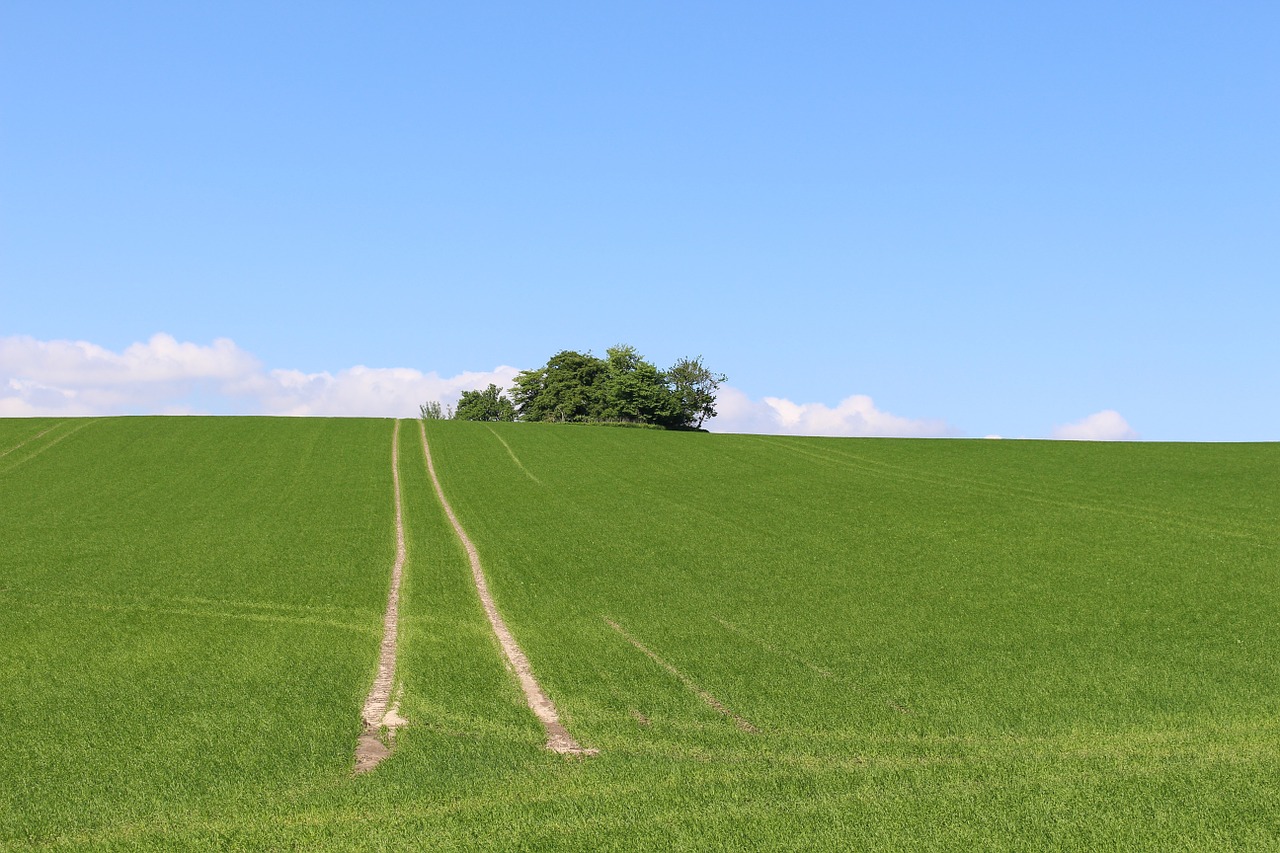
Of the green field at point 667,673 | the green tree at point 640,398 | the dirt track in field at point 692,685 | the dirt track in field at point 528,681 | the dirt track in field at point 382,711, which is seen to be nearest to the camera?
the green field at point 667,673

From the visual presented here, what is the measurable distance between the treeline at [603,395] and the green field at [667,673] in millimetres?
71524

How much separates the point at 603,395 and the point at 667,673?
9950 cm

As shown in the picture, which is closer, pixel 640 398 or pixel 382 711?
pixel 382 711

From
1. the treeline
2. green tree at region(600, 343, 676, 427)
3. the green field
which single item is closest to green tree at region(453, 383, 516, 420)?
the treeline

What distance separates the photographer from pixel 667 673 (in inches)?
498

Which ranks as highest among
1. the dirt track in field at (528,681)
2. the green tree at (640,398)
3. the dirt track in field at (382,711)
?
the green tree at (640,398)

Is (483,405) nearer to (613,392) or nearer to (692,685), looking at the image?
(613,392)

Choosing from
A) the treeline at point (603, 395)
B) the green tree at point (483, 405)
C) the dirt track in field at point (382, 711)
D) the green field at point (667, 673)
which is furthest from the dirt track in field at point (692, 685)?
the green tree at point (483, 405)

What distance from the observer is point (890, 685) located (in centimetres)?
1215

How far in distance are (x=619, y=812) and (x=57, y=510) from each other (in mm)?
30991

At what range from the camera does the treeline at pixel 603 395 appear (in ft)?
344

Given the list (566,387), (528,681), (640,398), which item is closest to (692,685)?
(528,681)

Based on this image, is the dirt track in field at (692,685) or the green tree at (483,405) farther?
the green tree at (483,405)

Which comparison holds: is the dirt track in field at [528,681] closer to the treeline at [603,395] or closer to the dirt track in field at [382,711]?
the dirt track in field at [382,711]
